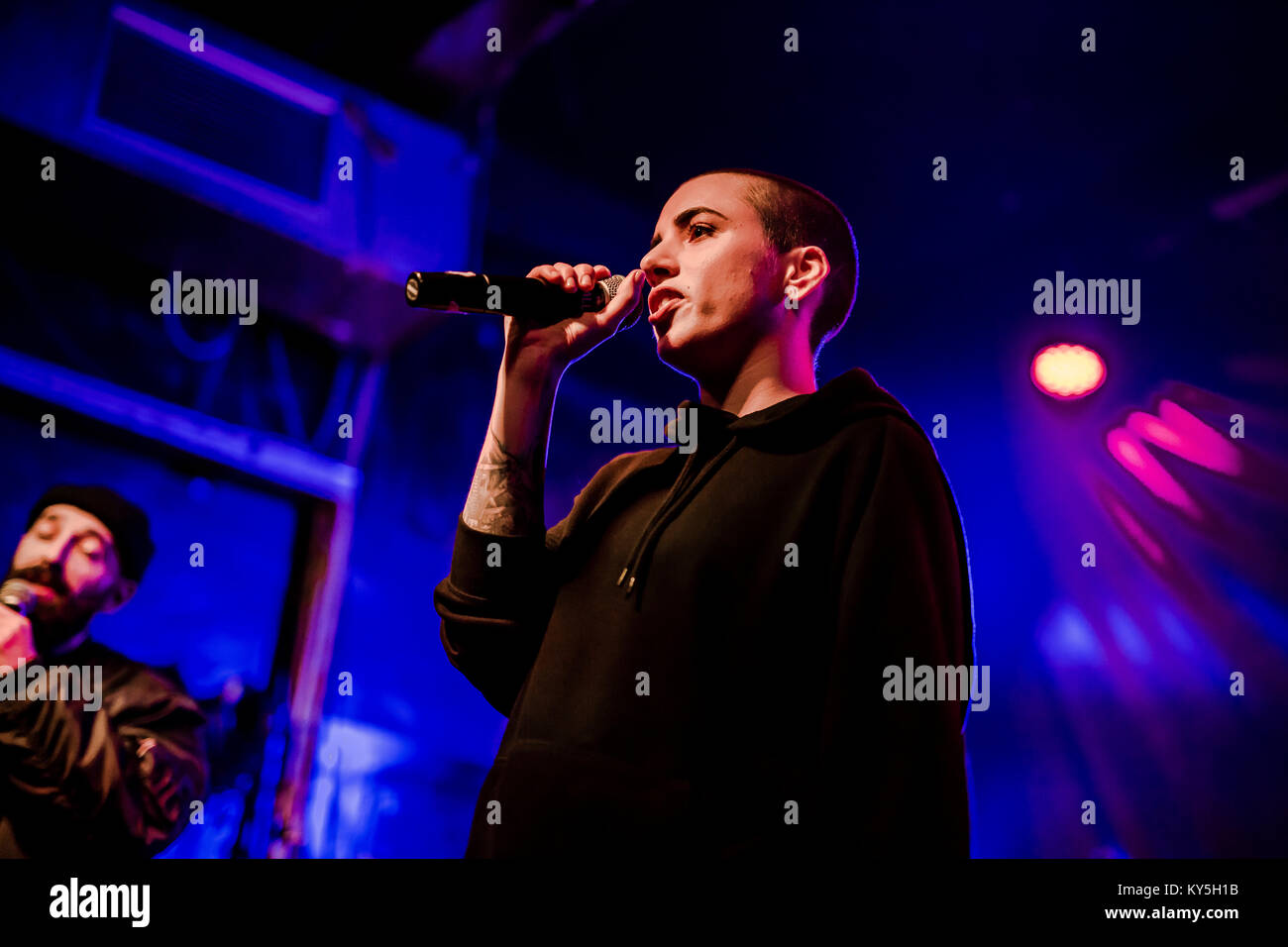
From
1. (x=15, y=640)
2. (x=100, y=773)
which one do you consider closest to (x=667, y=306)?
(x=100, y=773)

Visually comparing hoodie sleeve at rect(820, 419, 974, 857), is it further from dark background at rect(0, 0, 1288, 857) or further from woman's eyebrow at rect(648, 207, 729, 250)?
dark background at rect(0, 0, 1288, 857)

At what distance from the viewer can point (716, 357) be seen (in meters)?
1.42

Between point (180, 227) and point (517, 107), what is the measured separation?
3.72 ft

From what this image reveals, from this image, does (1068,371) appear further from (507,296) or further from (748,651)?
(748,651)

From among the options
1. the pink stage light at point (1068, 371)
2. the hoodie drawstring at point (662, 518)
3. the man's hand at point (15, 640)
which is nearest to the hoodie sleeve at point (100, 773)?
the man's hand at point (15, 640)

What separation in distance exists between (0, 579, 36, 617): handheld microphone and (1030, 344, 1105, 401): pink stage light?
2944 mm

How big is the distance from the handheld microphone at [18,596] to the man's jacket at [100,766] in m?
0.15

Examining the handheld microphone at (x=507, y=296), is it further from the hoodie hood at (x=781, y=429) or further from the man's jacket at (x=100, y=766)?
Answer: the man's jacket at (x=100, y=766)

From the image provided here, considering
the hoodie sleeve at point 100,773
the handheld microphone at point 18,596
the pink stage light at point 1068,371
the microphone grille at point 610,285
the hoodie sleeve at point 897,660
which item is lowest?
the hoodie sleeve at point 100,773

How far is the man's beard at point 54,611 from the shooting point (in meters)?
2.71

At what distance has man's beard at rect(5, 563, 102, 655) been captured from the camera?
2.71 metres

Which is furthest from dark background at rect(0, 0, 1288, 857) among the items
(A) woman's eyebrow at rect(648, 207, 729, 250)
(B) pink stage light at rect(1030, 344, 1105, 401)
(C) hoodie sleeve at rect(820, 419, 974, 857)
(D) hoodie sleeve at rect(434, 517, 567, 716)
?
(C) hoodie sleeve at rect(820, 419, 974, 857)

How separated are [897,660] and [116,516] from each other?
2.62m
